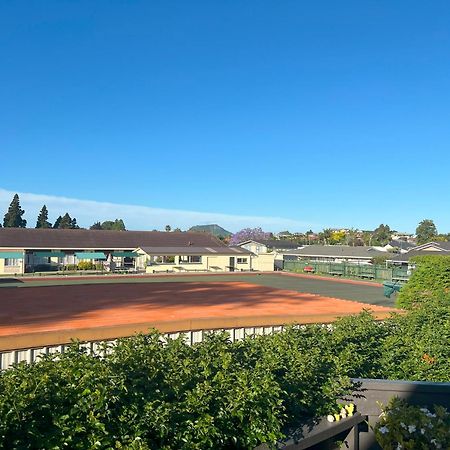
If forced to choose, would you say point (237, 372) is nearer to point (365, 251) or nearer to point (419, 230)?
point (365, 251)

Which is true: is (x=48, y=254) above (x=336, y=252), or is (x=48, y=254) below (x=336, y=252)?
below

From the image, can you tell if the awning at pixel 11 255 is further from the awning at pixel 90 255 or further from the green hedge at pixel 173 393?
the green hedge at pixel 173 393

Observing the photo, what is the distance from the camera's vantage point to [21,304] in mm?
19906

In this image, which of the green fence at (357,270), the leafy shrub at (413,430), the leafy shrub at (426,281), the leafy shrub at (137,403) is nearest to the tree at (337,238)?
the green fence at (357,270)

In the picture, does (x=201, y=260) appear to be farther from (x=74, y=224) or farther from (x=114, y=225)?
(x=114, y=225)

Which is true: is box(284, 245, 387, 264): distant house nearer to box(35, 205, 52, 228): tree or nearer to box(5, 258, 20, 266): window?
box(5, 258, 20, 266): window

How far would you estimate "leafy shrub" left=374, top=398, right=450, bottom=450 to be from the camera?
3.80 metres

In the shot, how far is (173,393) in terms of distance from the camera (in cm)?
378

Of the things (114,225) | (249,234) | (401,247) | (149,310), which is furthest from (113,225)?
(149,310)

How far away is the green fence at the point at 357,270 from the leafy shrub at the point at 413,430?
29.1 metres

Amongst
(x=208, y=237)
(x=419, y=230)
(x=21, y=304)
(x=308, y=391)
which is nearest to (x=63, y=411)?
(x=308, y=391)

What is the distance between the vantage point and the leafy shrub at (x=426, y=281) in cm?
1113

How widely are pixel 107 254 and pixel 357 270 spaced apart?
93.1 ft

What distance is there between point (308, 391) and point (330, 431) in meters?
0.43
